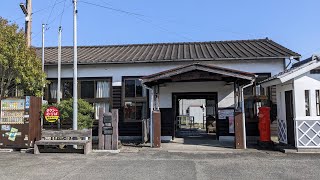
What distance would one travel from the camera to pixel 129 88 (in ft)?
50.5

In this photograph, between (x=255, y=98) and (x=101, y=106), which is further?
(x=101, y=106)

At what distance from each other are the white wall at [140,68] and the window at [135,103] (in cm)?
50

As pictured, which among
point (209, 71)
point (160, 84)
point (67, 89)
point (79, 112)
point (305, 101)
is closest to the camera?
point (305, 101)

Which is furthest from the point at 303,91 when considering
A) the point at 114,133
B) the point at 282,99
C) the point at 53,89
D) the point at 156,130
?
the point at 53,89

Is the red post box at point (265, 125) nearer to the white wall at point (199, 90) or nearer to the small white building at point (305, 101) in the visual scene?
the small white building at point (305, 101)

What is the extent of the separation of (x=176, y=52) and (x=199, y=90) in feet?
9.99

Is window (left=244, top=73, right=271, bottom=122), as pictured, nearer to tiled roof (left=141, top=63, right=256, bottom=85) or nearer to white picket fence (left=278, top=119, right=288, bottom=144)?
white picket fence (left=278, top=119, right=288, bottom=144)

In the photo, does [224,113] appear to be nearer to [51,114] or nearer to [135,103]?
[135,103]

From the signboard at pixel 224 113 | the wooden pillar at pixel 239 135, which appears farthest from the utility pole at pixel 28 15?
the wooden pillar at pixel 239 135

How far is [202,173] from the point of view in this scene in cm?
763

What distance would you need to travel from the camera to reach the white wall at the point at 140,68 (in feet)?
48.2

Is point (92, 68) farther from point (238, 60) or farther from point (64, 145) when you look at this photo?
point (238, 60)

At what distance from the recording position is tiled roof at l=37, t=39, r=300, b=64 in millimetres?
15086

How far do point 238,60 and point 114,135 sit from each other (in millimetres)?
7004
